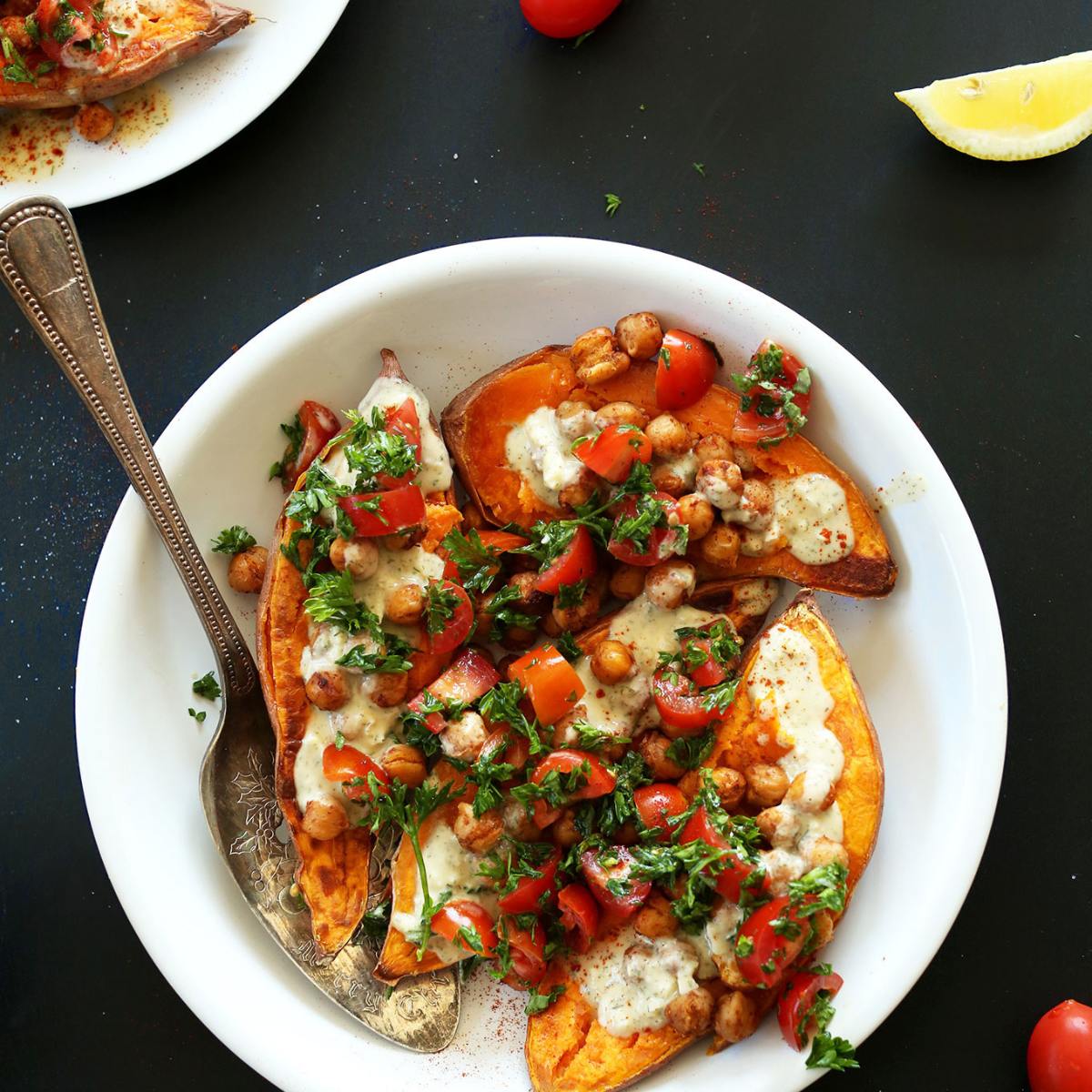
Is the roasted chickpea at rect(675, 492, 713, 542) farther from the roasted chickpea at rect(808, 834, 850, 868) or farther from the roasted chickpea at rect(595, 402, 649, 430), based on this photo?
the roasted chickpea at rect(808, 834, 850, 868)

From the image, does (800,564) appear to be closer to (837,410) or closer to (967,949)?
(837,410)

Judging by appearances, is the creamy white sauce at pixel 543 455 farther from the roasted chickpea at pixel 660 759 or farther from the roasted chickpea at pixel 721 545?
the roasted chickpea at pixel 660 759

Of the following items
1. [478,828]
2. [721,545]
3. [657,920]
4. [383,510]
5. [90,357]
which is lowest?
[657,920]

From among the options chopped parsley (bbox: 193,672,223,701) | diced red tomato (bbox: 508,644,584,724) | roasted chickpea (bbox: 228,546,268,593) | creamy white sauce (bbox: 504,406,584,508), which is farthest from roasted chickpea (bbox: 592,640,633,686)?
chopped parsley (bbox: 193,672,223,701)

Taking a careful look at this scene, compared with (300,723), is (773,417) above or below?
above

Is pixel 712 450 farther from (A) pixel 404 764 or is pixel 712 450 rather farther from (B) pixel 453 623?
(A) pixel 404 764

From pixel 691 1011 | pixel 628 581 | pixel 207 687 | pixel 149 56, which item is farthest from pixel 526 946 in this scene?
pixel 149 56
